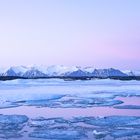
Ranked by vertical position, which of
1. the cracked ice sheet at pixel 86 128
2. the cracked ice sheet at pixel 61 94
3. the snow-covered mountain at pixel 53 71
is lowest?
the cracked ice sheet at pixel 86 128

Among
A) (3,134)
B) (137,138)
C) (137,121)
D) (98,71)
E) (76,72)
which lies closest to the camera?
(137,138)

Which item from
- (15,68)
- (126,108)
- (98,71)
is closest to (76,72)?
(98,71)

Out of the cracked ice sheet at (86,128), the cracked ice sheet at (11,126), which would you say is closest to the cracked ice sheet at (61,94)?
the cracked ice sheet at (11,126)

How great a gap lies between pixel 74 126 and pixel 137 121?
1.57m

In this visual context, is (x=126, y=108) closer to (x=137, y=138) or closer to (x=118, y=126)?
(x=118, y=126)

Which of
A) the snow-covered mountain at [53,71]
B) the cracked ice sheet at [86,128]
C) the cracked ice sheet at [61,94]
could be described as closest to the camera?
the cracked ice sheet at [86,128]

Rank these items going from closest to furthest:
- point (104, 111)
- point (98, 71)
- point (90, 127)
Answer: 1. point (90, 127)
2. point (104, 111)
3. point (98, 71)

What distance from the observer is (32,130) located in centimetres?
708

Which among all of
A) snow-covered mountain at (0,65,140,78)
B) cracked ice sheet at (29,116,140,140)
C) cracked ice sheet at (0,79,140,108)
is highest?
snow-covered mountain at (0,65,140,78)

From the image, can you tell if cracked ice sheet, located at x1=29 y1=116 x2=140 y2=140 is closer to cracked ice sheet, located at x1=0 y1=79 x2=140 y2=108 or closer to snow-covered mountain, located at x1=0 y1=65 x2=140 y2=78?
cracked ice sheet, located at x1=0 y1=79 x2=140 y2=108

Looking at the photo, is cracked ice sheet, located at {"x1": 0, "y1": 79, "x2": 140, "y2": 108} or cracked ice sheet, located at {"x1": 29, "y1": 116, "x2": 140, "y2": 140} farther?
cracked ice sheet, located at {"x1": 0, "y1": 79, "x2": 140, "y2": 108}

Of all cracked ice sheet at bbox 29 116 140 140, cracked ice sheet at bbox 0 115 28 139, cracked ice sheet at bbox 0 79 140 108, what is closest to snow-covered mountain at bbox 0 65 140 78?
cracked ice sheet at bbox 0 79 140 108

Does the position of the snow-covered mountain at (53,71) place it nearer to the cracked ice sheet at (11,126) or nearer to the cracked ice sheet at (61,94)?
the cracked ice sheet at (61,94)

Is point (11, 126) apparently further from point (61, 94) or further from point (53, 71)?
point (53, 71)
